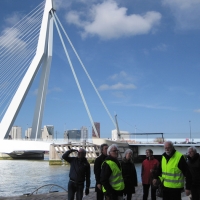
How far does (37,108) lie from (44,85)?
2479 millimetres

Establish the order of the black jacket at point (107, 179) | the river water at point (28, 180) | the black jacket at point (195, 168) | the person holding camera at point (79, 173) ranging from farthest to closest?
the river water at point (28, 180)
the person holding camera at point (79, 173)
the black jacket at point (195, 168)
the black jacket at point (107, 179)

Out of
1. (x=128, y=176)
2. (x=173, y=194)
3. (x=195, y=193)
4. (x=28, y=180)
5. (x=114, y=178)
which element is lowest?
(x=28, y=180)

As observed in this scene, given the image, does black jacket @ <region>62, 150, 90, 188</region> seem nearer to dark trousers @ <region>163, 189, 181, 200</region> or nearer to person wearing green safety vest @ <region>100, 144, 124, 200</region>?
person wearing green safety vest @ <region>100, 144, 124, 200</region>

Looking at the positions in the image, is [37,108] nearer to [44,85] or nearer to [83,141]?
[44,85]

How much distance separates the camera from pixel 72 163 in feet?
17.4

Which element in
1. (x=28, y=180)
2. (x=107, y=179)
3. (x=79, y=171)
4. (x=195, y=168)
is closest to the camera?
(x=107, y=179)

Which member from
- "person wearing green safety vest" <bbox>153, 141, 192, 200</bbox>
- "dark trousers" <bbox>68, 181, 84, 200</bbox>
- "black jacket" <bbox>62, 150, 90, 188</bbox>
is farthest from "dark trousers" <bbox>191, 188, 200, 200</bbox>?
"dark trousers" <bbox>68, 181, 84, 200</bbox>

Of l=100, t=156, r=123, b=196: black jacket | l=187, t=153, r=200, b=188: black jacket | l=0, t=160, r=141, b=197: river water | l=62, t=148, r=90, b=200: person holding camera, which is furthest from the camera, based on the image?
l=0, t=160, r=141, b=197: river water

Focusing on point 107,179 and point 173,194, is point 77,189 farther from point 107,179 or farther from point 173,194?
point 173,194

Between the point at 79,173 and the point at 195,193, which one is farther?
the point at 79,173

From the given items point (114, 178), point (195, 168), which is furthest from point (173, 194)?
point (195, 168)

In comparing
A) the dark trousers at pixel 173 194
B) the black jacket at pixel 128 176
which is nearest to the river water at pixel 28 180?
the black jacket at pixel 128 176

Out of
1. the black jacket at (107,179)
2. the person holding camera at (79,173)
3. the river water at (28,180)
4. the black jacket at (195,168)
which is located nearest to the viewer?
the black jacket at (107,179)

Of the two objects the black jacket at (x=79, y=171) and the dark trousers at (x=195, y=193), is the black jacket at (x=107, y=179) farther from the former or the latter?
the dark trousers at (x=195, y=193)
